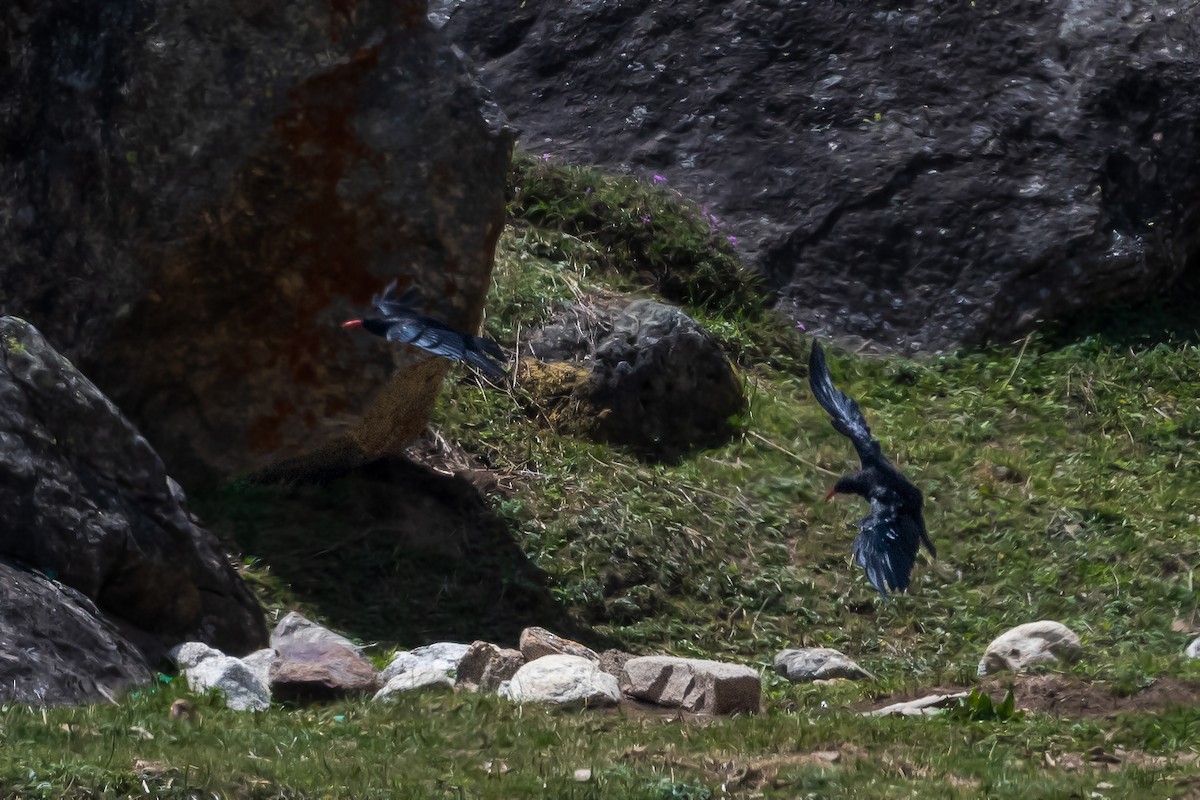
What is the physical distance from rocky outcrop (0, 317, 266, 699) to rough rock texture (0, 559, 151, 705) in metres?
0.02

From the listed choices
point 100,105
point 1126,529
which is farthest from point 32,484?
point 1126,529

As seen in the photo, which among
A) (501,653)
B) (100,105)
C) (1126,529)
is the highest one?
(100,105)

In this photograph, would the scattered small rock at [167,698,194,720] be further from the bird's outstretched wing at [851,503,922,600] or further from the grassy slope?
the bird's outstretched wing at [851,503,922,600]

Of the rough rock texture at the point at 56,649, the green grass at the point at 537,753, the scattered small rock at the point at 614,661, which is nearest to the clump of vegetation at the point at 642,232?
the scattered small rock at the point at 614,661

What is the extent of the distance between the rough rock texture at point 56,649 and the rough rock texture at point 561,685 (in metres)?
1.24

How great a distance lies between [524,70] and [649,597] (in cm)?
572

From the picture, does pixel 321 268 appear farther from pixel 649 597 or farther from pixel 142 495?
pixel 649 597

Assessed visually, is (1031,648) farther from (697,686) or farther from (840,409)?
(697,686)

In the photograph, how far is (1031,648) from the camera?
669 centimetres

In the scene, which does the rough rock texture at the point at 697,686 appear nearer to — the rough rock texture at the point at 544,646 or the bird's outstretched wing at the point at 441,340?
the rough rock texture at the point at 544,646

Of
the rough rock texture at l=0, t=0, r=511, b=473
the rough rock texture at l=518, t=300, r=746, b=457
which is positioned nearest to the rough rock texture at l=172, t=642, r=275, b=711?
the rough rock texture at l=0, t=0, r=511, b=473

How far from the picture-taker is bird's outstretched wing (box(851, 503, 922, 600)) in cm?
583

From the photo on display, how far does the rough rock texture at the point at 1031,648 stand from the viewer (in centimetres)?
664

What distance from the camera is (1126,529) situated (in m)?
8.59
